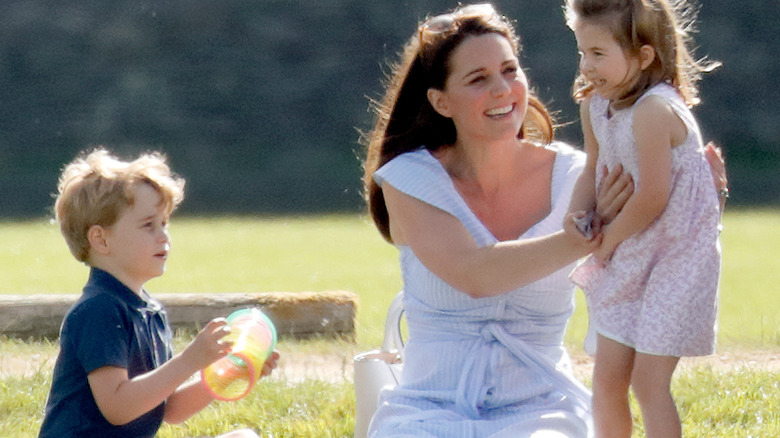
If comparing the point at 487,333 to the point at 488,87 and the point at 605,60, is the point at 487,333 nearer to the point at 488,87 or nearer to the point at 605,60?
the point at 488,87

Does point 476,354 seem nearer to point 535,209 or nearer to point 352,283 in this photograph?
point 535,209

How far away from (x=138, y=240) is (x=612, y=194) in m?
1.04

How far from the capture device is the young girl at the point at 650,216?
2871 millimetres

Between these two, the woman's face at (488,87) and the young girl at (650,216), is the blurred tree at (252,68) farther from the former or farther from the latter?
the young girl at (650,216)

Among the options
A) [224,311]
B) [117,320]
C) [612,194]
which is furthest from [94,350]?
[224,311]

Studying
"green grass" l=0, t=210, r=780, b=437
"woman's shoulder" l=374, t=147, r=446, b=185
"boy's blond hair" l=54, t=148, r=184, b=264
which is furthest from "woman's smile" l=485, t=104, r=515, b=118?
"green grass" l=0, t=210, r=780, b=437

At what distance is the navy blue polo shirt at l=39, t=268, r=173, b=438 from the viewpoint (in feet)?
9.92

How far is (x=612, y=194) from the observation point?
2.95 metres

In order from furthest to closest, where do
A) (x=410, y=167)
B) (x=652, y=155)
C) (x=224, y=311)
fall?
(x=224, y=311) < (x=410, y=167) < (x=652, y=155)

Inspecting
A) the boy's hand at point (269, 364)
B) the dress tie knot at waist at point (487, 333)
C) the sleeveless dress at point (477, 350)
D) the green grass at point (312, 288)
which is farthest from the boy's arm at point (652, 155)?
the green grass at point (312, 288)

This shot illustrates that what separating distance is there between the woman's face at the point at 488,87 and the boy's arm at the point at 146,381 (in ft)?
2.35

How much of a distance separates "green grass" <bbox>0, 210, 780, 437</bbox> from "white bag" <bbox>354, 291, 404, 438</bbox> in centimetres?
95

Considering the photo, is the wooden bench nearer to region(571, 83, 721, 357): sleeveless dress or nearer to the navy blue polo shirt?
the navy blue polo shirt

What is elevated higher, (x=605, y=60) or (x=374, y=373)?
(x=605, y=60)
